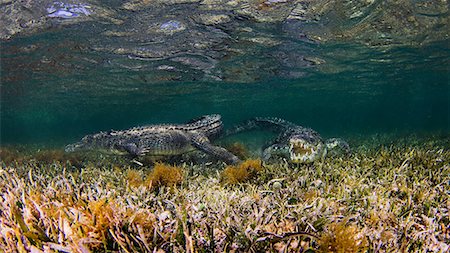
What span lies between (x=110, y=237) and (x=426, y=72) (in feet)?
109

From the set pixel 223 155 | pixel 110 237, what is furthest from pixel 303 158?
pixel 110 237

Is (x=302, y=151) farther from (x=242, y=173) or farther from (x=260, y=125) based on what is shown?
(x=260, y=125)

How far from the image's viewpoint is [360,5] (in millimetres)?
11820

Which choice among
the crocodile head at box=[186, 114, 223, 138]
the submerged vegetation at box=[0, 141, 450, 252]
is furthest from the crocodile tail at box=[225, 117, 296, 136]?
the submerged vegetation at box=[0, 141, 450, 252]

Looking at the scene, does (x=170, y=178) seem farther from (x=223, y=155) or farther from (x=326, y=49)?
(x=326, y=49)

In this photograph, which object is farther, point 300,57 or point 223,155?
point 300,57

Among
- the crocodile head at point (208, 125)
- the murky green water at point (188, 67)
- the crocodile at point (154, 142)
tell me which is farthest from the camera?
the murky green water at point (188, 67)

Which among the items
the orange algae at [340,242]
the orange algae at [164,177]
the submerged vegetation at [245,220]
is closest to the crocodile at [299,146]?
the submerged vegetation at [245,220]

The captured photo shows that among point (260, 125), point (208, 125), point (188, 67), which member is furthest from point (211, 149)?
point (188, 67)

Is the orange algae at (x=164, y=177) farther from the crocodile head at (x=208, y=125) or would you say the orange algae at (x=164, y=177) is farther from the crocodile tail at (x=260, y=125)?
the crocodile tail at (x=260, y=125)

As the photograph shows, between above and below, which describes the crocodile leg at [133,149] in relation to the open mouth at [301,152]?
below

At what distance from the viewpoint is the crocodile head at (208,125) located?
31.8ft

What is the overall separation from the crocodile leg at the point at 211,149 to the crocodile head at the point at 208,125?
1.32 ft

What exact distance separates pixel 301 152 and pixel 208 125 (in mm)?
3982
